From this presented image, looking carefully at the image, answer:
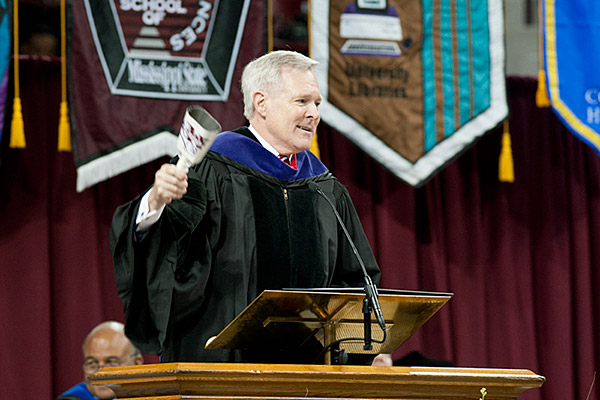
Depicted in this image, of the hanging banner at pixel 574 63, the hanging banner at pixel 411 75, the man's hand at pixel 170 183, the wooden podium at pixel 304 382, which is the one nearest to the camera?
the wooden podium at pixel 304 382

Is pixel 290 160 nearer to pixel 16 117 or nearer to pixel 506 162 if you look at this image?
pixel 16 117

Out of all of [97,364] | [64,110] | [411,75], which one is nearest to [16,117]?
[64,110]

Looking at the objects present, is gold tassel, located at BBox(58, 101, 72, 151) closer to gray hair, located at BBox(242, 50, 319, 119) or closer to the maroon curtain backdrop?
the maroon curtain backdrop

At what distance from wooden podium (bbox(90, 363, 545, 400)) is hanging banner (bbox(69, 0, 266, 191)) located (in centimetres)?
301

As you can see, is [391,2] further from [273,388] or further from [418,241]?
[273,388]

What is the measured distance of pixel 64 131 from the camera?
4.93m

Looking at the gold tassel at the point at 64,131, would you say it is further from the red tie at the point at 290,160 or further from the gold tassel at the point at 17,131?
the red tie at the point at 290,160

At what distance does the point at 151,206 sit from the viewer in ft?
7.72

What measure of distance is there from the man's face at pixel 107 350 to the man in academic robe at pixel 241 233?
2123 millimetres

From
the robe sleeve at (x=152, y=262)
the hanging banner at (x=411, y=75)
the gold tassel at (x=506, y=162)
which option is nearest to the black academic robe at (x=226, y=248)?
the robe sleeve at (x=152, y=262)

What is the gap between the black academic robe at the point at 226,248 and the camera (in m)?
2.47

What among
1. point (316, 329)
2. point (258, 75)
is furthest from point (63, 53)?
point (316, 329)

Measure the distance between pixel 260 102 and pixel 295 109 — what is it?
130 millimetres

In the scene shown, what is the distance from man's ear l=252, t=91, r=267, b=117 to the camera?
9.32 ft
